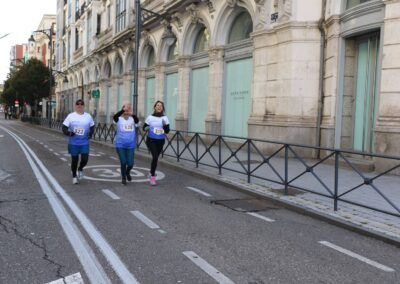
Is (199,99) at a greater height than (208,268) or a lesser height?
greater

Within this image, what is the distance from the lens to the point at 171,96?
26.1 metres

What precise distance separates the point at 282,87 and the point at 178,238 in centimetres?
985

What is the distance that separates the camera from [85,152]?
402 inches

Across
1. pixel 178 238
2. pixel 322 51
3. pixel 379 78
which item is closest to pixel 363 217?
pixel 178 238

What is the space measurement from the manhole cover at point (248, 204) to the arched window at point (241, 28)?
1145 cm

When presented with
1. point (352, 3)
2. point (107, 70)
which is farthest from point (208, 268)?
point (107, 70)

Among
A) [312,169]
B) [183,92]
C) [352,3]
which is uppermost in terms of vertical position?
[352,3]

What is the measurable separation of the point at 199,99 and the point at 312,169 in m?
14.7

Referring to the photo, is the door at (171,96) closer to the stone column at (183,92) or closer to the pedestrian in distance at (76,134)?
the stone column at (183,92)

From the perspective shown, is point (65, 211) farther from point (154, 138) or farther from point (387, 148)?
point (387, 148)

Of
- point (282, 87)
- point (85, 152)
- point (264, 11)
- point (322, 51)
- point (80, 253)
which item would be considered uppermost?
point (264, 11)

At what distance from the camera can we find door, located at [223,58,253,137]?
60.3 feet

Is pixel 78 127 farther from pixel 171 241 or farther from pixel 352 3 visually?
pixel 352 3

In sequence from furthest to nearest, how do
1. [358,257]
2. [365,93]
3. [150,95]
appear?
[150,95] < [365,93] < [358,257]
